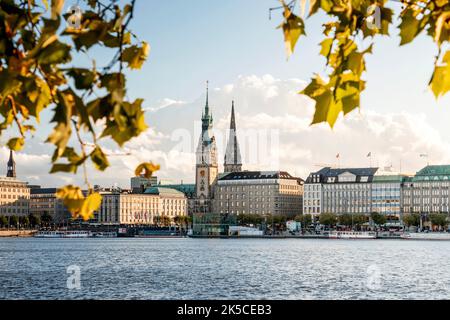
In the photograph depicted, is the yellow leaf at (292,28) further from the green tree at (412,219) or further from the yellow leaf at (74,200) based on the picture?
the green tree at (412,219)

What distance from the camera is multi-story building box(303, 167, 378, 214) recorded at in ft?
509

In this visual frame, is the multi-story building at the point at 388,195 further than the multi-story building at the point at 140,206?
No

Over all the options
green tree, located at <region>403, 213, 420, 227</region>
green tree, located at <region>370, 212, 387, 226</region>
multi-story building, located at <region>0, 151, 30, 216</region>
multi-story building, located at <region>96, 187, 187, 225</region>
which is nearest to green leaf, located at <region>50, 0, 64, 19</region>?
green tree, located at <region>403, 213, 420, 227</region>

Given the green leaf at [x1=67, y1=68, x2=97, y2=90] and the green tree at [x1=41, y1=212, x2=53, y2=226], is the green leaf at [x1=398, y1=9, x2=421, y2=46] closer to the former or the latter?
the green leaf at [x1=67, y1=68, x2=97, y2=90]

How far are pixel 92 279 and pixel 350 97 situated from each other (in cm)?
4900

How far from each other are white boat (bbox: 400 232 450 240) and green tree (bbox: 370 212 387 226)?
855 centimetres

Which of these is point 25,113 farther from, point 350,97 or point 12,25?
point 350,97

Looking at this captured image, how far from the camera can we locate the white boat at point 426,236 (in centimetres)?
13238

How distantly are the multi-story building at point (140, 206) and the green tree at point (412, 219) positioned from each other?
60584 millimetres

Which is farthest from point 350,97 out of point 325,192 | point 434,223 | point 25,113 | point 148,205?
point 148,205

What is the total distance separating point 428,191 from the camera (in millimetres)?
148125

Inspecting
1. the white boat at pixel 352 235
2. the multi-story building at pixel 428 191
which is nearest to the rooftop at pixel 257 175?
the white boat at pixel 352 235

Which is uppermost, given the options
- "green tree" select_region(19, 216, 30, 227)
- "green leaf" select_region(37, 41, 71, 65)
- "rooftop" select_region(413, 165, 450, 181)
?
"rooftop" select_region(413, 165, 450, 181)
